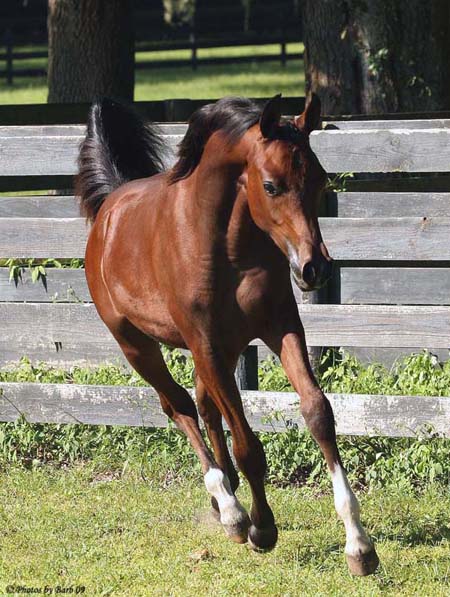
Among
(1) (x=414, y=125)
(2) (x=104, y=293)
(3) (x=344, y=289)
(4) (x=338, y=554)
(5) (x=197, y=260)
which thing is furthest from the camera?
(1) (x=414, y=125)

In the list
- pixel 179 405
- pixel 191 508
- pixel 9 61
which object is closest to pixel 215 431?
pixel 179 405

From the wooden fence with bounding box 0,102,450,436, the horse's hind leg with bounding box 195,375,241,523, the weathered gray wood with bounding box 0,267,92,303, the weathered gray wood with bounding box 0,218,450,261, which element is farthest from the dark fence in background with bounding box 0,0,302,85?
the horse's hind leg with bounding box 195,375,241,523

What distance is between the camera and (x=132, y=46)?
43.3 ft

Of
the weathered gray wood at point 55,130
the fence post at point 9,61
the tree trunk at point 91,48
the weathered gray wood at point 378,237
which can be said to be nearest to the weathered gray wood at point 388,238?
the weathered gray wood at point 378,237

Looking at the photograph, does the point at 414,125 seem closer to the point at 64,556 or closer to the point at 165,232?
the point at 165,232

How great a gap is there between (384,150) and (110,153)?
1.55m

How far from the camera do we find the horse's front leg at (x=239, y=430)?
4797 mm

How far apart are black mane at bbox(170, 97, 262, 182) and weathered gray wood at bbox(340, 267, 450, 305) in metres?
2.03

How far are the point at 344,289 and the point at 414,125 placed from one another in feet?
4.48

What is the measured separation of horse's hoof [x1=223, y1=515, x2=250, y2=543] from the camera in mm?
4914

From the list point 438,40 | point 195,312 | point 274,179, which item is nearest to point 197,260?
point 195,312

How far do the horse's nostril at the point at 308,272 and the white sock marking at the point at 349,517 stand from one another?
32.9 inches

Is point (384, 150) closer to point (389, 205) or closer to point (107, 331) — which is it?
point (389, 205)

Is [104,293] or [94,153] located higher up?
[94,153]
